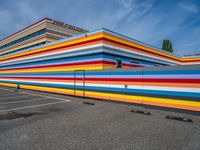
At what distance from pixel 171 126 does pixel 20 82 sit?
23.2 metres

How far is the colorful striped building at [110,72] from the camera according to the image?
8578mm

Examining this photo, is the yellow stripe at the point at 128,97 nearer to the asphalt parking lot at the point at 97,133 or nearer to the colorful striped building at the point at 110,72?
the colorful striped building at the point at 110,72

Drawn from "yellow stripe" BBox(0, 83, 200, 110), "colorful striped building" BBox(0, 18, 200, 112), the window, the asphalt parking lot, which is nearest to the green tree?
"colorful striped building" BBox(0, 18, 200, 112)

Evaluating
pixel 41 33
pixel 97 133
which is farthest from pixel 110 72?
pixel 41 33

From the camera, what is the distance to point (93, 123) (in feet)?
21.2

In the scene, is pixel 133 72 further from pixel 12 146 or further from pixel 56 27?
pixel 56 27

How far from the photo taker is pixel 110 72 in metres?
12.0

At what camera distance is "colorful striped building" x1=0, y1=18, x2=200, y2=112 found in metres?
8.58

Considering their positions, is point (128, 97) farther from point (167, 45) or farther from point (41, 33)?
point (167, 45)

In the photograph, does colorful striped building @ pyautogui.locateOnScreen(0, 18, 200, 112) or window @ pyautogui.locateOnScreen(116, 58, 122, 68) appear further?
window @ pyautogui.locateOnScreen(116, 58, 122, 68)

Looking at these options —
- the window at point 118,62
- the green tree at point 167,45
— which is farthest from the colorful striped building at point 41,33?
the green tree at point 167,45

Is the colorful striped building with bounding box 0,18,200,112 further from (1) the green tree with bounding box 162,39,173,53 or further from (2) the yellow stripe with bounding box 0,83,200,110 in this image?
(1) the green tree with bounding box 162,39,173,53

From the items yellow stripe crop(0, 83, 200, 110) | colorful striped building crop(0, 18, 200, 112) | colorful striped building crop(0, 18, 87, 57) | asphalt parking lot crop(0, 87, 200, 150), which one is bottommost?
asphalt parking lot crop(0, 87, 200, 150)

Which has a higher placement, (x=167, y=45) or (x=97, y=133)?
(x=167, y=45)
